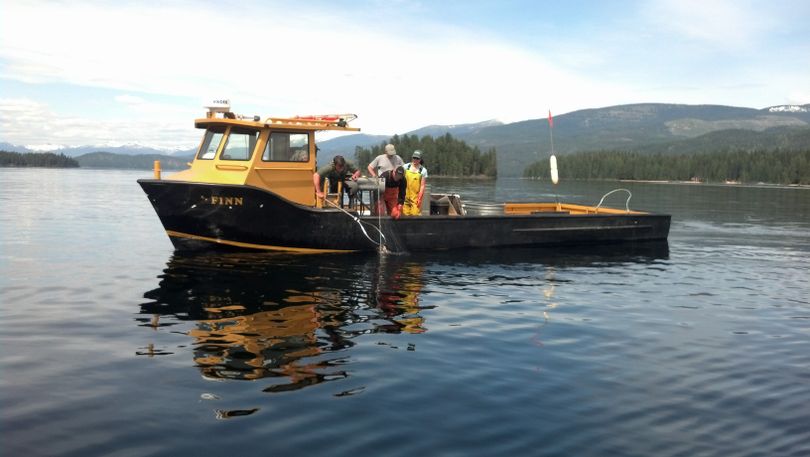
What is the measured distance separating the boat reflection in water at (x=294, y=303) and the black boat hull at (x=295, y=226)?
0.45 meters

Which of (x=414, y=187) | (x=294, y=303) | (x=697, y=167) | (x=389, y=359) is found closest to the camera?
(x=389, y=359)

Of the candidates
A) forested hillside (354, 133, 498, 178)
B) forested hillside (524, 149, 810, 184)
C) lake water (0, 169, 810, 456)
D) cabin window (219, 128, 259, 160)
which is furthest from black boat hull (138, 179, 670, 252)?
forested hillside (524, 149, 810, 184)

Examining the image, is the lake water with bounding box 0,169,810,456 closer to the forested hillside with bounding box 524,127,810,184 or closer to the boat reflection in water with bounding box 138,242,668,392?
the boat reflection in water with bounding box 138,242,668,392

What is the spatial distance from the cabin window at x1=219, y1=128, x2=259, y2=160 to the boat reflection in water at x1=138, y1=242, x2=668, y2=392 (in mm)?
2389

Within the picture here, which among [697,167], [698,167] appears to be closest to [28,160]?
[697,167]

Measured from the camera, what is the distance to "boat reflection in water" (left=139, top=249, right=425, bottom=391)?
307 inches

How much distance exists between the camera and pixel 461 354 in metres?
8.40

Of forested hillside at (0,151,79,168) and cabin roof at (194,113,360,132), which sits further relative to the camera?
forested hillside at (0,151,79,168)

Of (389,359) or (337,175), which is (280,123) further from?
(389,359)

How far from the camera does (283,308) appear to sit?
10.7 metres

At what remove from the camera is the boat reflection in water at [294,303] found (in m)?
7.84

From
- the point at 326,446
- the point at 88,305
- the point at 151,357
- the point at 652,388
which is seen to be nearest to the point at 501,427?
the point at 326,446

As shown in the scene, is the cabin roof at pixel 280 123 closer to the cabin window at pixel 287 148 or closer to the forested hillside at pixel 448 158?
the cabin window at pixel 287 148

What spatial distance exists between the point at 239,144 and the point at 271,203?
1924mm
